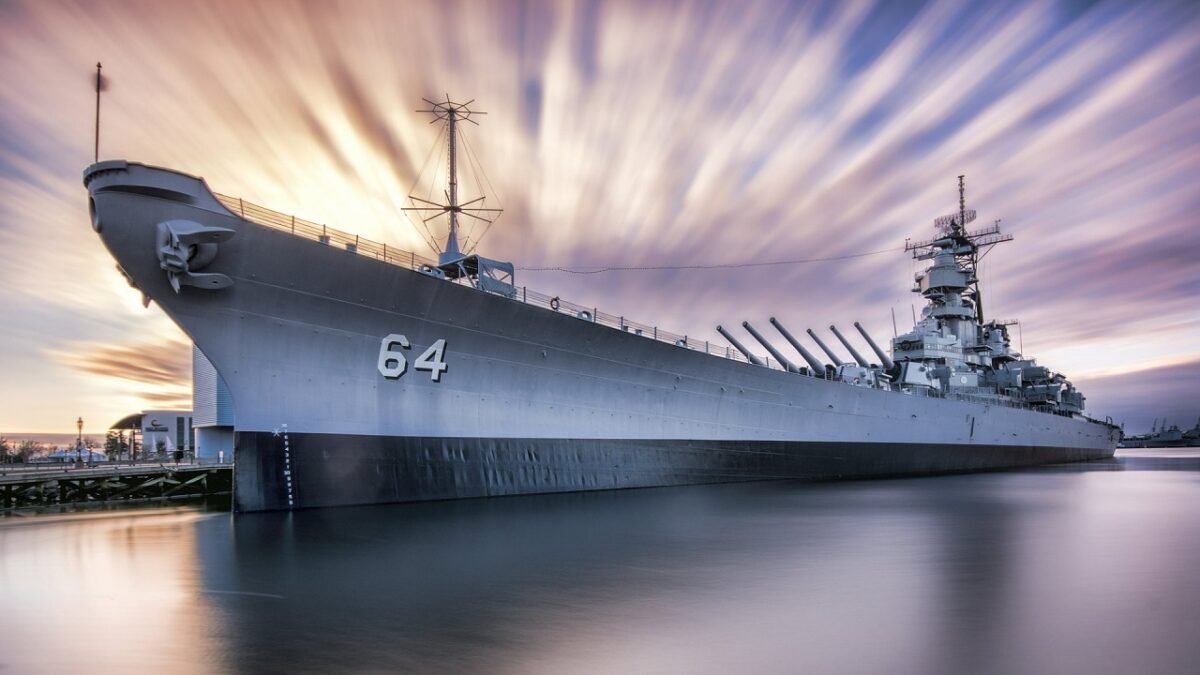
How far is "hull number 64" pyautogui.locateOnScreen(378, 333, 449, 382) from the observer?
484 inches

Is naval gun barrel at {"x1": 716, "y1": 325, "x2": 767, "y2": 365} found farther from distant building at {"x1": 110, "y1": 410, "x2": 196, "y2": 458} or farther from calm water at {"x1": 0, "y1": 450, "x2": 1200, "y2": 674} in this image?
distant building at {"x1": 110, "y1": 410, "x2": 196, "y2": 458}

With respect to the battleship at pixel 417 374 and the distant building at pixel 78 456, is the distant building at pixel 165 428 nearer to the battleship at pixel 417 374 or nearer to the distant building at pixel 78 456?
the distant building at pixel 78 456

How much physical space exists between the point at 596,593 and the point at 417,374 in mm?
7319

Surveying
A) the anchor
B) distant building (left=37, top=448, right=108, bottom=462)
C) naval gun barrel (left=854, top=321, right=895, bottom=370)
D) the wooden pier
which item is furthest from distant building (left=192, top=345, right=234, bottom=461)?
naval gun barrel (left=854, top=321, right=895, bottom=370)

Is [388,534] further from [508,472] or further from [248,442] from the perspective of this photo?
[508,472]

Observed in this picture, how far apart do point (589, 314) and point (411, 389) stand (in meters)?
4.48

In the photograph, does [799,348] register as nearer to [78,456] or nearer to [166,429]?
[78,456]

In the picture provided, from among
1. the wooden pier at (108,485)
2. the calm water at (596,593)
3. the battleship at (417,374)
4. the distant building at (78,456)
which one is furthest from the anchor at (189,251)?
the distant building at (78,456)

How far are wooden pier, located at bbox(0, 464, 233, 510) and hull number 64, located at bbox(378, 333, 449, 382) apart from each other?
34.1 feet

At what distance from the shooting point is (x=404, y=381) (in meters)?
12.5

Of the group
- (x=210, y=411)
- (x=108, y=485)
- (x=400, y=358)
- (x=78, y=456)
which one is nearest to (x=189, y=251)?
(x=400, y=358)

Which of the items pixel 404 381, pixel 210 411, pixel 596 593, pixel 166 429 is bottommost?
pixel 596 593

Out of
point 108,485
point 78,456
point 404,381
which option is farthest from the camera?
point 78,456

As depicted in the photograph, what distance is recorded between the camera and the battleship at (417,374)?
10750mm
